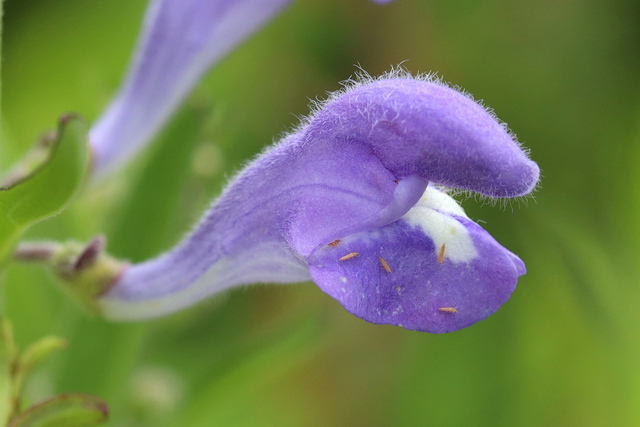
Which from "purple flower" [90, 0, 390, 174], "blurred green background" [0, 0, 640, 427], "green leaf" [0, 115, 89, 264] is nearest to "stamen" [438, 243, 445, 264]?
"blurred green background" [0, 0, 640, 427]

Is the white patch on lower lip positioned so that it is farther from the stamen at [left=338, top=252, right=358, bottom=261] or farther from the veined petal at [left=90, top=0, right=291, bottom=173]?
the veined petal at [left=90, top=0, right=291, bottom=173]

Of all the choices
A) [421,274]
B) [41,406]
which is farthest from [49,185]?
[421,274]

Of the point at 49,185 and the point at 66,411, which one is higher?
the point at 49,185

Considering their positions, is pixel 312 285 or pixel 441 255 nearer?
pixel 441 255

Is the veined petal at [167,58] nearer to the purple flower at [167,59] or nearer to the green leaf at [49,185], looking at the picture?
the purple flower at [167,59]

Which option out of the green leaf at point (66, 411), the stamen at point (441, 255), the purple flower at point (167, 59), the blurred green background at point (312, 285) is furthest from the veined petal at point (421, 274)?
the purple flower at point (167, 59)

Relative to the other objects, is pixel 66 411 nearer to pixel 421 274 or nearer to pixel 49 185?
pixel 49 185

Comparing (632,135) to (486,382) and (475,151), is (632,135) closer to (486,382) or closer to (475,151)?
(486,382)
